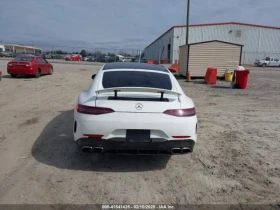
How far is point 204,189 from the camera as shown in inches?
144

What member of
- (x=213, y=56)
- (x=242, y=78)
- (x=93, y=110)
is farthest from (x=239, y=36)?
(x=93, y=110)

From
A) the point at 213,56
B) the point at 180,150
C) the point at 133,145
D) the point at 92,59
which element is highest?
the point at 213,56

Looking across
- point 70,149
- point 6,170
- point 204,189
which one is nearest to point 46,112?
point 70,149

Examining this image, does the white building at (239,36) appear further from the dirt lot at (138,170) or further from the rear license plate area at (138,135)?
the rear license plate area at (138,135)

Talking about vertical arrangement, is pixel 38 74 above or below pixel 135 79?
below

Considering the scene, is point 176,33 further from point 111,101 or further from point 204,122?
point 111,101

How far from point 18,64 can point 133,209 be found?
→ 15.8 meters

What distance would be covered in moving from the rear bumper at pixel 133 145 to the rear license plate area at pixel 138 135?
5cm

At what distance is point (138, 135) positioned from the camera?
3777mm

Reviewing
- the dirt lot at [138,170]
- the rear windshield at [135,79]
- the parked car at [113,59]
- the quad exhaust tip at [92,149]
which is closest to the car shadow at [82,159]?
the dirt lot at [138,170]

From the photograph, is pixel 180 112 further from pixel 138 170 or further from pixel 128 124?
pixel 138 170

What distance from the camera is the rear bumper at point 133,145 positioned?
3764 mm

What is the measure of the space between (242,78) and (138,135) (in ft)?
40.6

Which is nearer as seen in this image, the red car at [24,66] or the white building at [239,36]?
the red car at [24,66]
